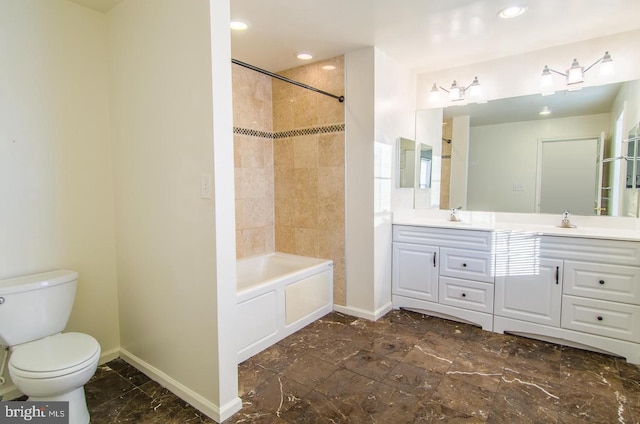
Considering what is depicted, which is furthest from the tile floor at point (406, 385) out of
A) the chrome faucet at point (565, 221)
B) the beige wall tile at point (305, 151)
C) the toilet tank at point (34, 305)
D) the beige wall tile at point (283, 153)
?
the beige wall tile at point (283, 153)

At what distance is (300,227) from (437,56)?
6.73 feet

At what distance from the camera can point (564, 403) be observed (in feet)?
6.33

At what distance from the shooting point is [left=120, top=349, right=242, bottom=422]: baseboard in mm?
1809

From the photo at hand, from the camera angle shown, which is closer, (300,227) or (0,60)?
(0,60)

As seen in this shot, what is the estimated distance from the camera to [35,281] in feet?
6.17

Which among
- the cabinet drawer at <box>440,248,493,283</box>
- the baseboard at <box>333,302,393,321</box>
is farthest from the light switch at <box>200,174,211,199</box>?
the cabinet drawer at <box>440,248,493,283</box>

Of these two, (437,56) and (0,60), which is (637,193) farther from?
(0,60)

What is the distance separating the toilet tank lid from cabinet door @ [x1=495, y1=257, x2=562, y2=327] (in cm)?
306

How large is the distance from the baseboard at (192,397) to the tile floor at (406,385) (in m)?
0.03

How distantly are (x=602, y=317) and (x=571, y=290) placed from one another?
0.80 ft

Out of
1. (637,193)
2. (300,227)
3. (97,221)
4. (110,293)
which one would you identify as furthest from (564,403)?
(97,221)

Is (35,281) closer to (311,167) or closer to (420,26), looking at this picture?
(311,167)

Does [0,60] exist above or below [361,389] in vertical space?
above

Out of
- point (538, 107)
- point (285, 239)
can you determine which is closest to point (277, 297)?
point (285, 239)
